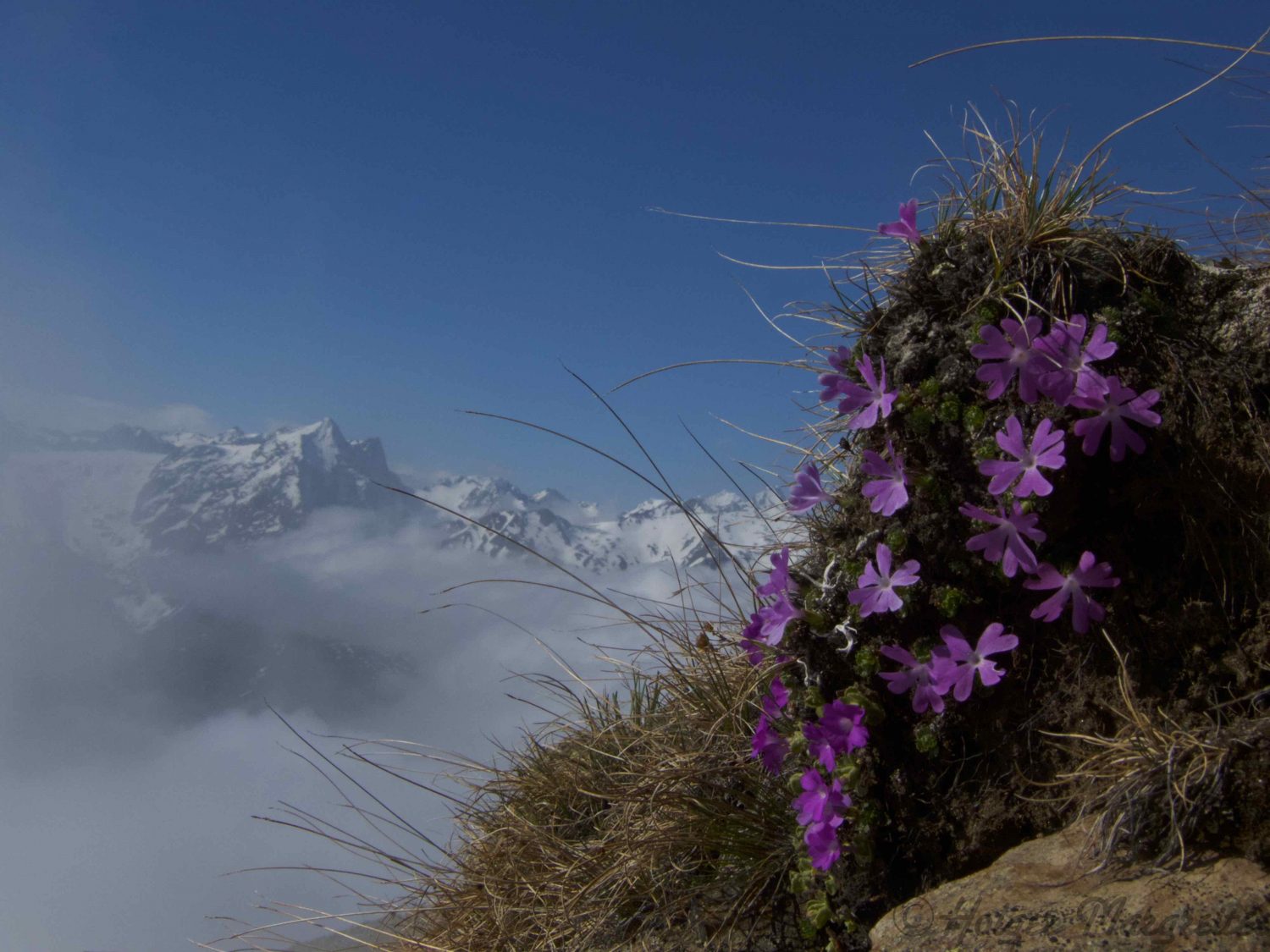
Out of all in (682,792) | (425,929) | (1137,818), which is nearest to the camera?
(1137,818)

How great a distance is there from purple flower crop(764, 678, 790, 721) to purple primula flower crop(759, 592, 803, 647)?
155mm

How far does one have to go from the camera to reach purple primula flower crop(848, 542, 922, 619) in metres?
2.43

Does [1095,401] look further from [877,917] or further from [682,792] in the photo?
[682,792]

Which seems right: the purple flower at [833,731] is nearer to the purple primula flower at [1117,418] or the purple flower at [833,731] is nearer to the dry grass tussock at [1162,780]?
the dry grass tussock at [1162,780]

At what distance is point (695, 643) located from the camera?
3.68 meters

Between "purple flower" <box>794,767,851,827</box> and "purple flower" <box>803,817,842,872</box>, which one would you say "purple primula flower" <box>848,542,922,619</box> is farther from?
"purple flower" <box>803,817,842,872</box>

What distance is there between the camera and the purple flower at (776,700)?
276 centimetres

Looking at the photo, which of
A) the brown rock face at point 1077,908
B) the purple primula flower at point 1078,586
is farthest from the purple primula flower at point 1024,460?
the brown rock face at point 1077,908

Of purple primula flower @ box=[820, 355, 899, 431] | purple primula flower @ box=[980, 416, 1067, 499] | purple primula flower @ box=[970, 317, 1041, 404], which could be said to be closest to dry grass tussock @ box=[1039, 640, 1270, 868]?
purple primula flower @ box=[980, 416, 1067, 499]

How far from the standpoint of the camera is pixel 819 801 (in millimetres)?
2451

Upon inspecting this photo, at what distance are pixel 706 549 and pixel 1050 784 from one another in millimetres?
1811

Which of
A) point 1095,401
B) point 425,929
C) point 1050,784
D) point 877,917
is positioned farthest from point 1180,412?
point 425,929

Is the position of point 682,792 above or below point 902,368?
below

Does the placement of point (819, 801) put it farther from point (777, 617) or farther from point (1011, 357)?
point (1011, 357)
